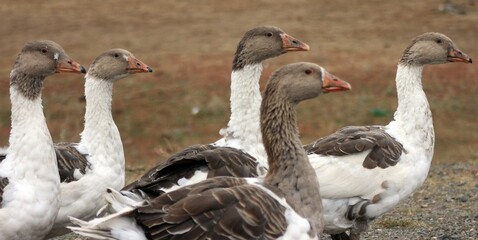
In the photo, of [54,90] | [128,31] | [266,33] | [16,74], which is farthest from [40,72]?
[128,31]

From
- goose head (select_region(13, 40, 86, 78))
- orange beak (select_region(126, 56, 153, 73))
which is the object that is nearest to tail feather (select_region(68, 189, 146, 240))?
goose head (select_region(13, 40, 86, 78))

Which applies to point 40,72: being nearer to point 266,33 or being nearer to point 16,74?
point 16,74

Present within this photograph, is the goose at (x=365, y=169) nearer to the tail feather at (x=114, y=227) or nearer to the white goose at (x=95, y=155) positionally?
the white goose at (x=95, y=155)

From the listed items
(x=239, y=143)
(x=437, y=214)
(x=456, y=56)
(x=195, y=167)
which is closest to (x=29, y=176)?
(x=195, y=167)

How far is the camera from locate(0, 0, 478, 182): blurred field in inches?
1042

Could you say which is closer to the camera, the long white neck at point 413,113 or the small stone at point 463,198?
the long white neck at point 413,113

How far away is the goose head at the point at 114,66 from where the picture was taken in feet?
36.1

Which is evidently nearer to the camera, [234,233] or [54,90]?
[234,233]

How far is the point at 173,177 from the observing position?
9219 millimetres

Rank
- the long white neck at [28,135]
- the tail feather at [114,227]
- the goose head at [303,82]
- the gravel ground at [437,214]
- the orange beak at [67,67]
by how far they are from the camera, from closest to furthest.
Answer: the tail feather at [114,227], the goose head at [303,82], the long white neck at [28,135], the orange beak at [67,67], the gravel ground at [437,214]

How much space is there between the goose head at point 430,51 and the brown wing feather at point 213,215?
4.31m

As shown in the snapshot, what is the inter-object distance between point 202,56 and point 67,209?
2548 cm

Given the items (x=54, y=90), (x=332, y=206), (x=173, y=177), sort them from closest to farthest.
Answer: (x=173, y=177) < (x=332, y=206) < (x=54, y=90)

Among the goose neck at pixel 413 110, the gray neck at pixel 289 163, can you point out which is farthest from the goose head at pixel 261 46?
the gray neck at pixel 289 163
